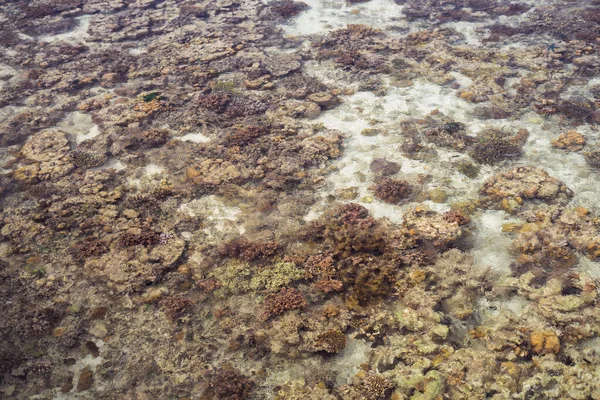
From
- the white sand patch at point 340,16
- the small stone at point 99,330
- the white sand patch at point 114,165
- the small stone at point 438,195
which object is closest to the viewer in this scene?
the small stone at point 99,330

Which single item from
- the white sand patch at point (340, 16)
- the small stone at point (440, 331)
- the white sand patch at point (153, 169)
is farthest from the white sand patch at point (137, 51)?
the small stone at point (440, 331)

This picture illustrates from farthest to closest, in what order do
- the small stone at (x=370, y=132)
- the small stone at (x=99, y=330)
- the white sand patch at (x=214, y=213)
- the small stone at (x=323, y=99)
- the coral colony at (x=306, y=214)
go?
1. the small stone at (x=323, y=99)
2. the small stone at (x=370, y=132)
3. the white sand patch at (x=214, y=213)
4. the small stone at (x=99, y=330)
5. the coral colony at (x=306, y=214)

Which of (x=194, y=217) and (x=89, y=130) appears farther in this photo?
(x=89, y=130)

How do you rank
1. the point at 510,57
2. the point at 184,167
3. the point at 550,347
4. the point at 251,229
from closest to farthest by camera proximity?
1. the point at 550,347
2. the point at 251,229
3. the point at 184,167
4. the point at 510,57

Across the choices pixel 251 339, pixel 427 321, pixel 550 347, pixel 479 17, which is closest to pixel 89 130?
pixel 251 339

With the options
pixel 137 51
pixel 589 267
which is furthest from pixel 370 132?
pixel 137 51

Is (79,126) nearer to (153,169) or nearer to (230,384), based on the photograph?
(153,169)

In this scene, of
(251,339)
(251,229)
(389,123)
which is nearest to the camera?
(251,339)

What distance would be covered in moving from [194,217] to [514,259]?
8.10m

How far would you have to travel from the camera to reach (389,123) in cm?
1440

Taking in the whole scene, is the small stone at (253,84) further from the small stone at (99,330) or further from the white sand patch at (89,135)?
the small stone at (99,330)

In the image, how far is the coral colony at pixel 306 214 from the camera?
27.1ft

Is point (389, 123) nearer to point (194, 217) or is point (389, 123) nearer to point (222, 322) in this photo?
point (194, 217)

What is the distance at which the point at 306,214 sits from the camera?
37.7ft
